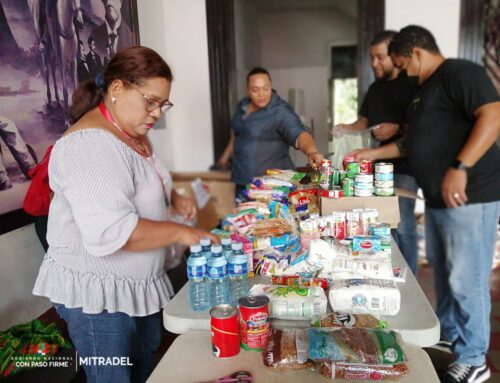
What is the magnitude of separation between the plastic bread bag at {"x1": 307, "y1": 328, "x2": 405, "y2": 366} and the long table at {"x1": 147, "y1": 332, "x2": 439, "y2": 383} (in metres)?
0.05

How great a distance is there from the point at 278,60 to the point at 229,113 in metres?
2.89

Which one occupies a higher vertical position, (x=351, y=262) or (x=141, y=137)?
(x=141, y=137)

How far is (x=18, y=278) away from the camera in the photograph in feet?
5.32

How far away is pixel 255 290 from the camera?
1.14 meters


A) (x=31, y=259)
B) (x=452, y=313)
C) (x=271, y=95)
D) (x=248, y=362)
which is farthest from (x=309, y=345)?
(x=271, y=95)

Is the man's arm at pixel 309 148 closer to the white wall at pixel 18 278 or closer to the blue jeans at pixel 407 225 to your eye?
the blue jeans at pixel 407 225

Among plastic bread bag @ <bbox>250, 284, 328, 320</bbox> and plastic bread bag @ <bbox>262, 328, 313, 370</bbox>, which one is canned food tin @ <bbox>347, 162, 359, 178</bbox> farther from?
plastic bread bag @ <bbox>262, 328, 313, 370</bbox>

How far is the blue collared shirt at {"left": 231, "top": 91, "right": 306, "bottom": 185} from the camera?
2.35m

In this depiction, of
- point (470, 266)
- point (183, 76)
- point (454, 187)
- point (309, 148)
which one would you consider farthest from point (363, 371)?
point (183, 76)

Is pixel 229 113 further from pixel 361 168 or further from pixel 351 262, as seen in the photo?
Result: pixel 351 262

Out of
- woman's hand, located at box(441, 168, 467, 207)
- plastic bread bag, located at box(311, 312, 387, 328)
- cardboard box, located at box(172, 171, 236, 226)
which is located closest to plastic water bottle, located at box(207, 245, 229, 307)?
plastic bread bag, located at box(311, 312, 387, 328)

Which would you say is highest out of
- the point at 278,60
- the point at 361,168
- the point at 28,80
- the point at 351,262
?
the point at 278,60

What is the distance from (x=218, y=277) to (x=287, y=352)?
0.30 m

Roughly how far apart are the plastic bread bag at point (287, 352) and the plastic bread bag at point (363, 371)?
0.18 ft
